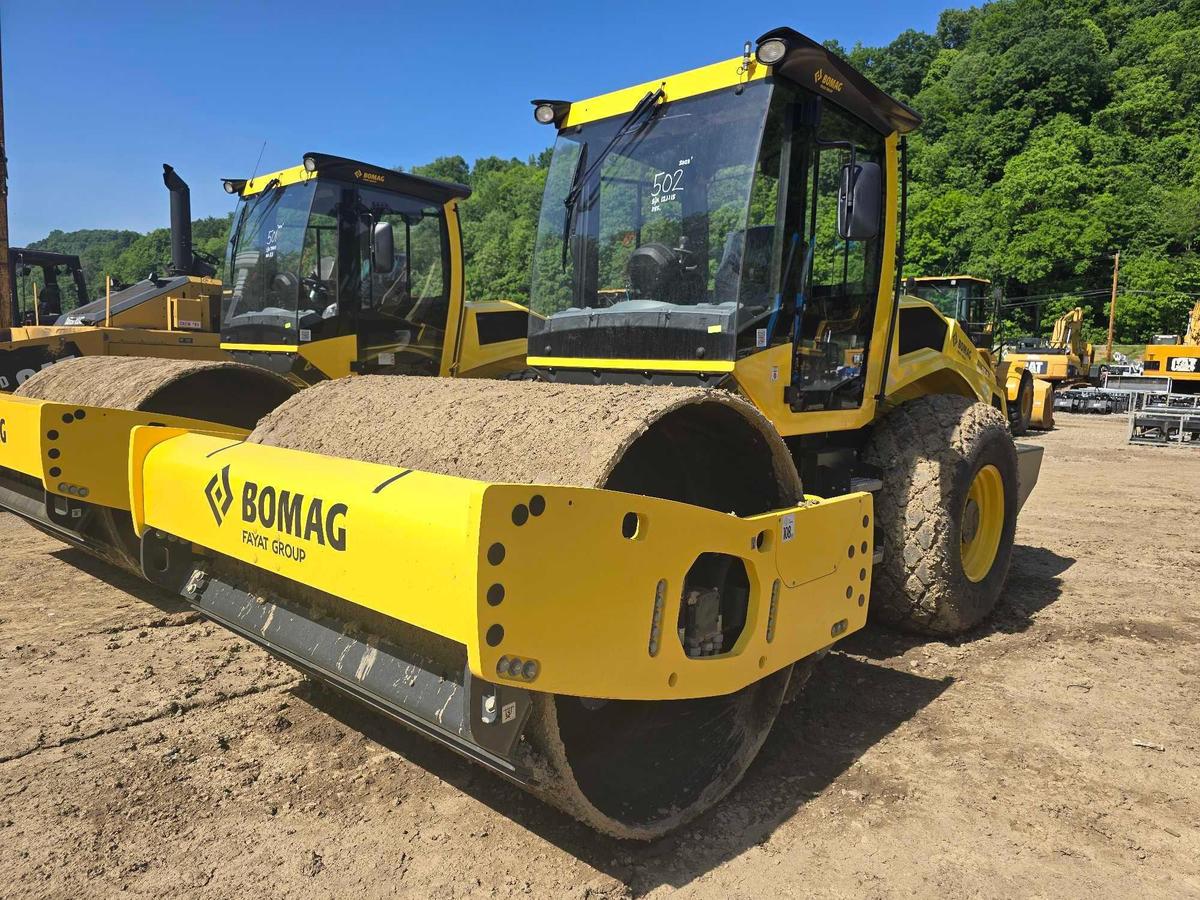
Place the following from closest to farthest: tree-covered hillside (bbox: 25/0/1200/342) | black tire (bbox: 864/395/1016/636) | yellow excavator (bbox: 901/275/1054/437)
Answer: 1. black tire (bbox: 864/395/1016/636)
2. yellow excavator (bbox: 901/275/1054/437)
3. tree-covered hillside (bbox: 25/0/1200/342)

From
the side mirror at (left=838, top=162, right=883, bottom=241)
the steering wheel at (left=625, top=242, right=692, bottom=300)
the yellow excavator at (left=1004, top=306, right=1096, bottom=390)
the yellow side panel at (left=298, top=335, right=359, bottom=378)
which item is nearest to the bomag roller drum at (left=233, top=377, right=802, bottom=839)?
the steering wheel at (left=625, top=242, right=692, bottom=300)

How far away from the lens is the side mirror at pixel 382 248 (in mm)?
6891

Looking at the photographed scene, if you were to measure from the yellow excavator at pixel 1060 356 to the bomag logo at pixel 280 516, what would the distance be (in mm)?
23020

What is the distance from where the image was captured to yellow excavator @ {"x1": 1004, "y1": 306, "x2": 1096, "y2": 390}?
2394 cm

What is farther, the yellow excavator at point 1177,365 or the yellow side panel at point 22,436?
the yellow excavator at point 1177,365

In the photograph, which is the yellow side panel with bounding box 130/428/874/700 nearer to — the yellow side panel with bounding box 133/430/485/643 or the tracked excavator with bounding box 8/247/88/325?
the yellow side panel with bounding box 133/430/485/643

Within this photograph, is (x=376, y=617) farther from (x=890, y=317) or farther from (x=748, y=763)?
(x=890, y=317)

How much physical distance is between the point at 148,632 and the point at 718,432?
324cm

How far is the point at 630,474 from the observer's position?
10.2 feet

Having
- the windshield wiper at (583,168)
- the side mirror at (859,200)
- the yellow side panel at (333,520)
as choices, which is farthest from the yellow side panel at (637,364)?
the yellow side panel at (333,520)

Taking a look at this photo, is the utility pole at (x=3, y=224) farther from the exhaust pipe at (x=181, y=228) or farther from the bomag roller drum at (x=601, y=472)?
the bomag roller drum at (x=601, y=472)

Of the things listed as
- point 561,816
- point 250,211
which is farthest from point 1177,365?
point 561,816

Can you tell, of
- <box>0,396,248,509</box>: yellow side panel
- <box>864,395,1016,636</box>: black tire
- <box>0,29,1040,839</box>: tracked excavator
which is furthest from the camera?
<box>864,395,1016,636</box>: black tire

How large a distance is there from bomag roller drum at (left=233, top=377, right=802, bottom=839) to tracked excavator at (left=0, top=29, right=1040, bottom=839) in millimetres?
11
